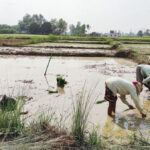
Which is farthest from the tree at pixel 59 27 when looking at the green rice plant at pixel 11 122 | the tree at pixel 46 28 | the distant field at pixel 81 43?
the green rice plant at pixel 11 122

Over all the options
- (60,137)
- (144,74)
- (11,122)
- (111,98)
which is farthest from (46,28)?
(60,137)

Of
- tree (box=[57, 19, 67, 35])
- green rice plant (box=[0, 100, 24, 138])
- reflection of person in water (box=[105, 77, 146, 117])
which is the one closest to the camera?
green rice plant (box=[0, 100, 24, 138])

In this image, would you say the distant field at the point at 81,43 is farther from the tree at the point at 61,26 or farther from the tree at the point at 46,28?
the tree at the point at 61,26

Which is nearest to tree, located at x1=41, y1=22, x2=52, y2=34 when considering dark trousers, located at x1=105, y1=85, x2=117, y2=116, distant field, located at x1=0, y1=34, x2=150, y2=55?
distant field, located at x1=0, y1=34, x2=150, y2=55

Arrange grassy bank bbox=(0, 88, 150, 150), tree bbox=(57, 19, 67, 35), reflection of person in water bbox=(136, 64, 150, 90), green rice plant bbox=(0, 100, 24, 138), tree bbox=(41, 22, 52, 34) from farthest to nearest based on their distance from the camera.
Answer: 1. tree bbox=(57, 19, 67, 35)
2. tree bbox=(41, 22, 52, 34)
3. reflection of person in water bbox=(136, 64, 150, 90)
4. green rice plant bbox=(0, 100, 24, 138)
5. grassy bank bbox=(0, 88, 150, 150)

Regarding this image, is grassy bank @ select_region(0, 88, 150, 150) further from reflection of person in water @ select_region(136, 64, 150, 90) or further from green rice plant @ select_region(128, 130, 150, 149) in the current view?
reflection of person in water @ select_region(136, 64, 150, 90)

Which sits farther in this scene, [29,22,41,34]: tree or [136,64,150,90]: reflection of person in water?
[29,22,41,34]: tree

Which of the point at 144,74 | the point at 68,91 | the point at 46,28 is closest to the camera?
the point at 144,74

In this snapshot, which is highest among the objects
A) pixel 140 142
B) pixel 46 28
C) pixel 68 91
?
pixel 46 28

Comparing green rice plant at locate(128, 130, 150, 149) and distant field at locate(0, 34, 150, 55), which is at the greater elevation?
distant field at locate(0, 34, 150, 55)

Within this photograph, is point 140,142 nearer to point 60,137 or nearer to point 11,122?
point 60,137

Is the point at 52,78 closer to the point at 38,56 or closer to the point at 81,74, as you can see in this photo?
the point at 81,74

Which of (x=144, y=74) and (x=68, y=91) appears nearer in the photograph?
(x=144, y=74)

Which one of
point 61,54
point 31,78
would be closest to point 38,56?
point 61,54
